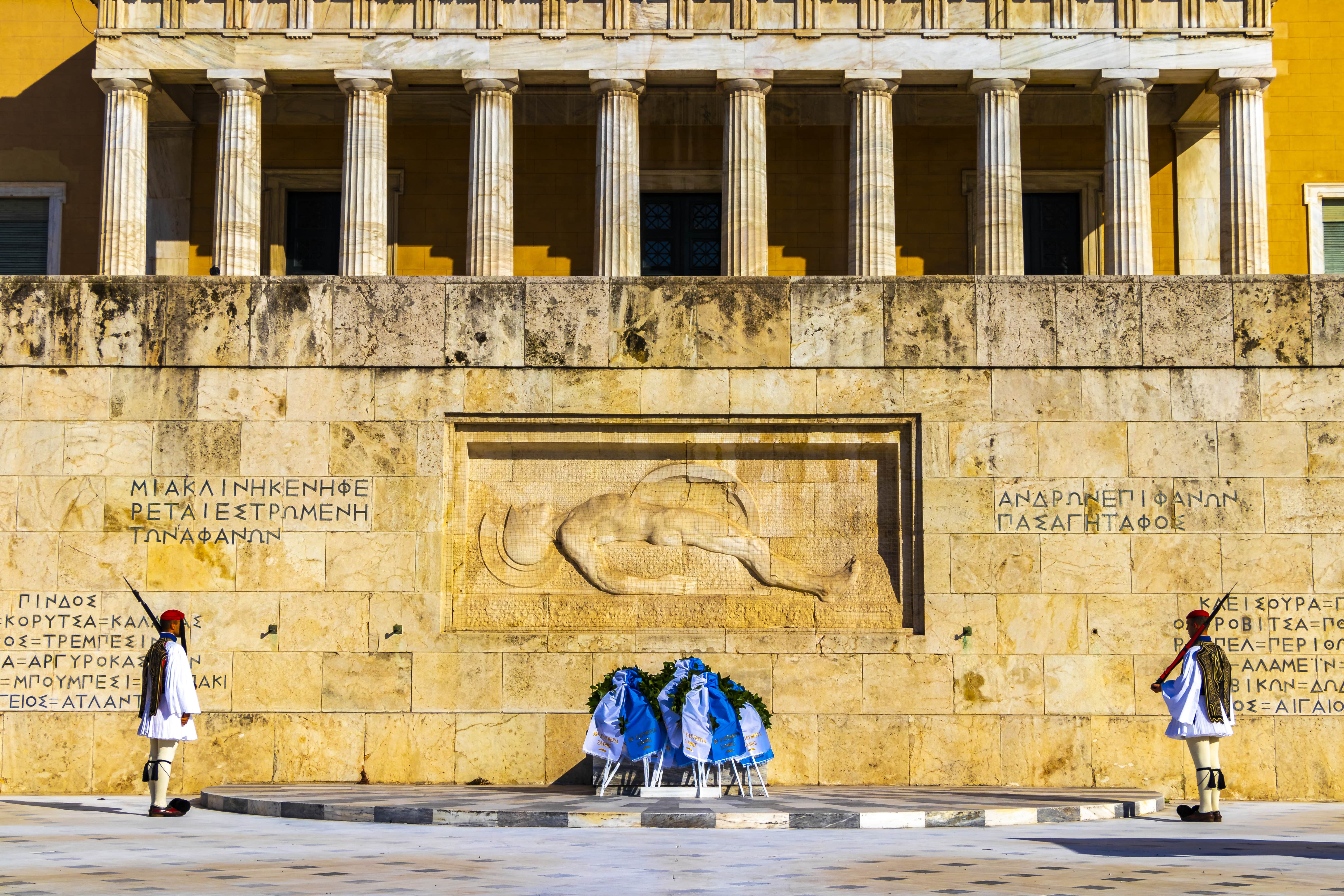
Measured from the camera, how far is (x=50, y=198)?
41.0 metres

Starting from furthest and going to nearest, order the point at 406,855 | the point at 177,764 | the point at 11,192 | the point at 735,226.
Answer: the point at 11,192, the point at 735,226, the point at 177,764, the point at 406,855

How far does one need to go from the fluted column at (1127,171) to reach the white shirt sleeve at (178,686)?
91.8 ft

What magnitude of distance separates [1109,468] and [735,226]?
20.2 m

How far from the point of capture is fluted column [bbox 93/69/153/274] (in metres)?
37.4

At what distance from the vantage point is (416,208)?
41.5m

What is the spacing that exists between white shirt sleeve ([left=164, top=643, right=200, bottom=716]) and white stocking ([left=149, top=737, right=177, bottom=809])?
32 centimetres

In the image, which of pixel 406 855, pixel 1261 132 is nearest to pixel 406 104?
pixel 1261 132

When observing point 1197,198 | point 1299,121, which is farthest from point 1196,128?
point 1299,121

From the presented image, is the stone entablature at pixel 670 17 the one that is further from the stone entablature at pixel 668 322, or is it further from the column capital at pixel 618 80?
the stone entablature at pixel 668 322

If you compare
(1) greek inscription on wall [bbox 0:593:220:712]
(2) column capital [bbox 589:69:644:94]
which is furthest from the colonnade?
(1) greek inscription on wall [bbox 0:593:220:712]

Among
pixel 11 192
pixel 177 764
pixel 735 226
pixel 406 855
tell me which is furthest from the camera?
pixel 11 192

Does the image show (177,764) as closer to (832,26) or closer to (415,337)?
(415,337)

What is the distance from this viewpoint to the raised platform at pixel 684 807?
44.2ft

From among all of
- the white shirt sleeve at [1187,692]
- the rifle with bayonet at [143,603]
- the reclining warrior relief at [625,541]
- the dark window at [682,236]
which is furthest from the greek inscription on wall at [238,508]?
the dark window at [682,236]
